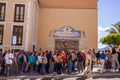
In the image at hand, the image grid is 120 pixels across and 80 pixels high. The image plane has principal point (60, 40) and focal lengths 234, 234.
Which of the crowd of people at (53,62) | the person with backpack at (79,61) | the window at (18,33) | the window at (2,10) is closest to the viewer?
the crowd of people at (53,62)

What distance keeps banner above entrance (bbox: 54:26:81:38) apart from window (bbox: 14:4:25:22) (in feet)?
17.8

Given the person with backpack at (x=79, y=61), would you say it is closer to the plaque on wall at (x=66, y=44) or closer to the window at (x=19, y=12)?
the window at (x=19, y=12)

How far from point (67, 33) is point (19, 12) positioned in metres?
6.93

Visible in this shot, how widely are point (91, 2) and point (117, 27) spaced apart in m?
14.6

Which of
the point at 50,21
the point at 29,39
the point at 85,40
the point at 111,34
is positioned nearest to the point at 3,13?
the point at 29,39

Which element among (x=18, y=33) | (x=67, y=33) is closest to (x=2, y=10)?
(x=18, y=33)

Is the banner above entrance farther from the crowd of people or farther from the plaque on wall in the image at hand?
the crowd of people

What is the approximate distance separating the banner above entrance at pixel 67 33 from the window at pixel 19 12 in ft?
17.8

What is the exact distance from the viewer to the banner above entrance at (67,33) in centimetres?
3064

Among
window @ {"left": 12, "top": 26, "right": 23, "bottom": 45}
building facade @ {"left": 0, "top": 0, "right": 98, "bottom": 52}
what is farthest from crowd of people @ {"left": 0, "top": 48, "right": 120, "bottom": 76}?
building facade @ {"left": 0, "top": 0, "right": 98, "bottom": 52}

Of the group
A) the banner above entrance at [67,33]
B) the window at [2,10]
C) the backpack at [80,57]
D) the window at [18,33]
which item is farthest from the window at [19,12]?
the backpack at [80,57]

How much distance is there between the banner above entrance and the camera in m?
30.6

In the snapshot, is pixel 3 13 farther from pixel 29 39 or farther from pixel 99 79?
pixel 99 79

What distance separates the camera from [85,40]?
101 ft
